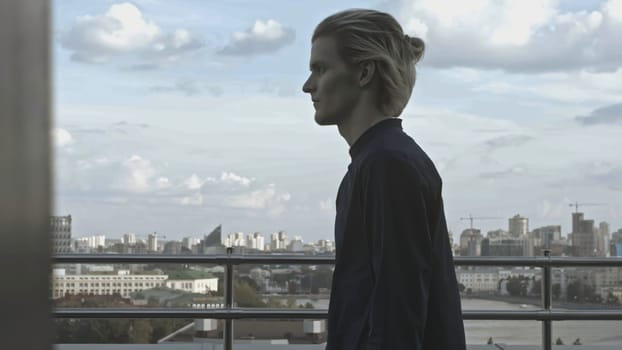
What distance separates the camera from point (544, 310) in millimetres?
5336

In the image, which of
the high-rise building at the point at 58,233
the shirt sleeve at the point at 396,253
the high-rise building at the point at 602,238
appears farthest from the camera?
the high-rise building at the point at 602,238

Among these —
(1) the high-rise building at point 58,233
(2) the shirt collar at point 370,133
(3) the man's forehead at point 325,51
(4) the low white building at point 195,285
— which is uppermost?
(3) the man's forehead at point 325,51

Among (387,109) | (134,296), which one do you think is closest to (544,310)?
(134,296)

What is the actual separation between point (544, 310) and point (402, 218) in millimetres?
4037

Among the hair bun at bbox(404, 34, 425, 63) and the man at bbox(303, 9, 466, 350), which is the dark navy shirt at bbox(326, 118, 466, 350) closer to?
the man at bbox(303, 9, 466, 350)

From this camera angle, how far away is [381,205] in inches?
61.5

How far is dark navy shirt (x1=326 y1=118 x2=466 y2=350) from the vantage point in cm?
154

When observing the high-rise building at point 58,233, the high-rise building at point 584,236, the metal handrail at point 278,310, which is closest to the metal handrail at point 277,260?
the metal handrail at point 278,310

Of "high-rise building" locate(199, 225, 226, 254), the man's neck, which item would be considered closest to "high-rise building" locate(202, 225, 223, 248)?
"high-rise building" locate(199, 225, 226, 254)

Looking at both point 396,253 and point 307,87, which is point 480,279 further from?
point 396,253

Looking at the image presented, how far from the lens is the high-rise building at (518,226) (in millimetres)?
7648

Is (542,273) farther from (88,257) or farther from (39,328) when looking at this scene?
(39,328)

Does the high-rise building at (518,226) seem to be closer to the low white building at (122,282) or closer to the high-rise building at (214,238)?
the high-rise building at (214,238)

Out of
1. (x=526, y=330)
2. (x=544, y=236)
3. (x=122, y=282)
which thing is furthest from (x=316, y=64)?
(x=544, y=236)
